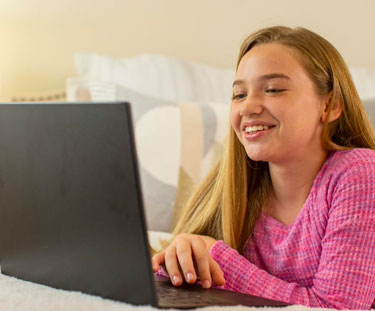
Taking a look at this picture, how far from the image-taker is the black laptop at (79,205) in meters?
0.67

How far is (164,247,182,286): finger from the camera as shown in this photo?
926mm

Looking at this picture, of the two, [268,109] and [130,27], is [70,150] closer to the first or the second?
[268,109]

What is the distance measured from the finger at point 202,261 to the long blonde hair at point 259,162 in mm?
262

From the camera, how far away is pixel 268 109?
45.9 inches

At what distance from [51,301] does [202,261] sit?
281mm

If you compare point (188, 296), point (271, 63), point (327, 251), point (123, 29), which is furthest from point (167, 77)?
point (188, 296)

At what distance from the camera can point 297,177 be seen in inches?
48.5

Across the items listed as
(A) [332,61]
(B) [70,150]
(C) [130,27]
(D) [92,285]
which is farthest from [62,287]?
(C) [130,27]

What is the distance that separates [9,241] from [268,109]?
521 millimetres

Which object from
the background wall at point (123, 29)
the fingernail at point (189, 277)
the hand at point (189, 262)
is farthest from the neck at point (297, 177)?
the background wall at point (123, 29)

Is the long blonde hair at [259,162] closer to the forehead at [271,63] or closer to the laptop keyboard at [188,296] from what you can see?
the forehead at [271,63]

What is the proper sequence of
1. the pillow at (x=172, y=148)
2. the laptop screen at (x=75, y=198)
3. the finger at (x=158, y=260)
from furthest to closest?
the pillow at (x=172, y=148) < the finger at (x=158, y=260) < the laptop screen at (x=75, y=198)

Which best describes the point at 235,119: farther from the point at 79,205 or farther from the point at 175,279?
the point at 79,205

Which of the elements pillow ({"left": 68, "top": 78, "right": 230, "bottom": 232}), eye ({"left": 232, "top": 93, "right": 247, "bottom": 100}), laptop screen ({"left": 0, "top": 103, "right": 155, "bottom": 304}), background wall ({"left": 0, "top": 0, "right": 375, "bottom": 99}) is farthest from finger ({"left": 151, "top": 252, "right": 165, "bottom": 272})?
background wall ({"left": 0, "top": 0, "right": 375, "bottom": 99})
